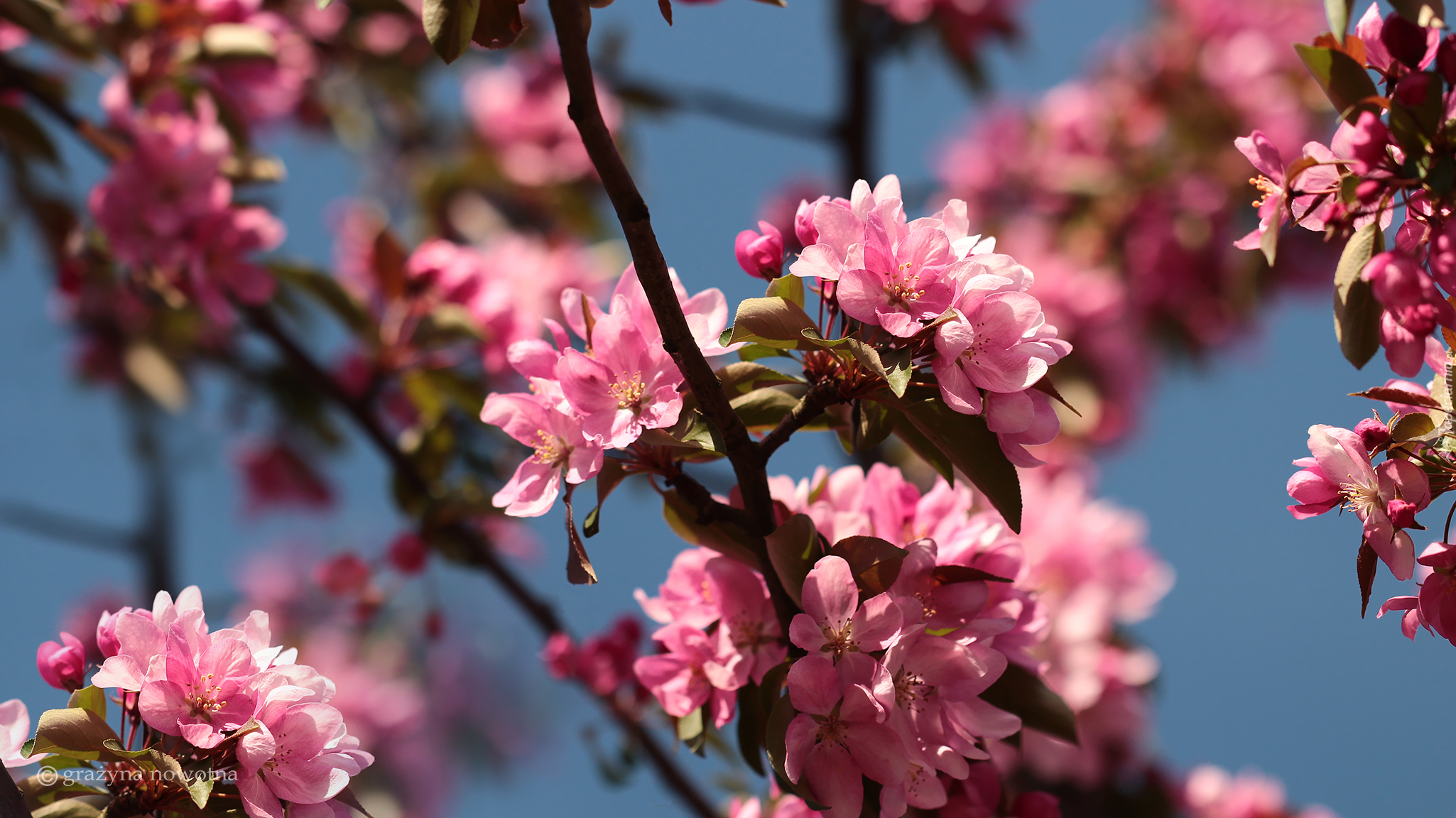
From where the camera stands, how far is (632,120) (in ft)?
9.56

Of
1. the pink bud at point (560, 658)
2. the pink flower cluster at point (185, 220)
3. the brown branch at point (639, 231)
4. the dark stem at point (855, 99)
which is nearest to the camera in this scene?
the brown branch at point (639, 231)

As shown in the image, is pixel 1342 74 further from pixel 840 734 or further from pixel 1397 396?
pixel 840 734

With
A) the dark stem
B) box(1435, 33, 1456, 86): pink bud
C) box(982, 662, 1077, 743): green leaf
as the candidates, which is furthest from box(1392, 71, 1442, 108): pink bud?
the dark stem

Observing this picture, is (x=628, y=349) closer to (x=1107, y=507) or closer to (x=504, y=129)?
(x=1107, y=507)

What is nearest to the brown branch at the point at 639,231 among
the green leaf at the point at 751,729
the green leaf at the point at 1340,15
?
the green leaf at the point at 751,729

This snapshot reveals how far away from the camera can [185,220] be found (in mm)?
1602

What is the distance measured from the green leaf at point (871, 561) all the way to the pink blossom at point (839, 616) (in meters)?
0.03

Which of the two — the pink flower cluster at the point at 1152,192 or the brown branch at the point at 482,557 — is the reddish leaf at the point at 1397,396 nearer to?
the brown branch at the point at 482,557

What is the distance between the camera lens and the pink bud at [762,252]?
85 cm

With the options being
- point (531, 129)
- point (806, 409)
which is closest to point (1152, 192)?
point (531, 129)

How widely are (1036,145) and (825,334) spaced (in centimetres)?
345

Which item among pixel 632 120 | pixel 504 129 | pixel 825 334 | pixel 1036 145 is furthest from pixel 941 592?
pixel 1036 145

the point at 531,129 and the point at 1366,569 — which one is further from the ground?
the point at 531,129

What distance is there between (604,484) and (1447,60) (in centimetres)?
72
